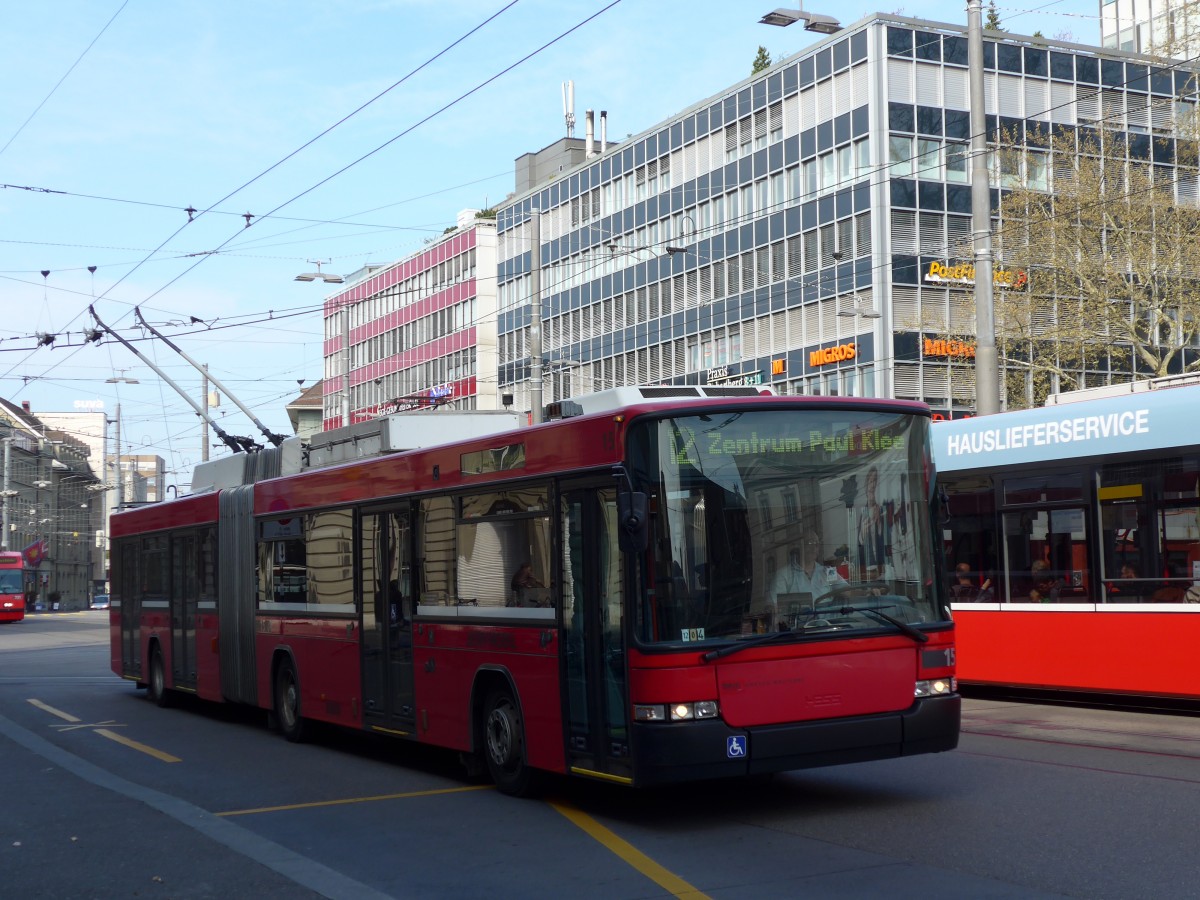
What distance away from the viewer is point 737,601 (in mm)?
9016

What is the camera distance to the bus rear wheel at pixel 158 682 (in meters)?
19.7

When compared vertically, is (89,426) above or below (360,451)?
above

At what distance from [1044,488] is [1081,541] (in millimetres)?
645

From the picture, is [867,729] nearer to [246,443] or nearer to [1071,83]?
[246,443]

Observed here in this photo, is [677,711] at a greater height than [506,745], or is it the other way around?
[677,711]

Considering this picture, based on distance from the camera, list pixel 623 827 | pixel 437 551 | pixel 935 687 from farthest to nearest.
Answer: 1. pixel 437 551
2. pixel 935 687
3. pixel 623 827

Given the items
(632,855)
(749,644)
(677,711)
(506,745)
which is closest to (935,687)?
(749,644)

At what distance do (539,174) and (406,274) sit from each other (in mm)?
13580

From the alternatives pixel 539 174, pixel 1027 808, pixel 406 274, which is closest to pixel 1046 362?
pixel 1027 808

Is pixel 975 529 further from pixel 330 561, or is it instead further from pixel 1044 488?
pixel 330 561

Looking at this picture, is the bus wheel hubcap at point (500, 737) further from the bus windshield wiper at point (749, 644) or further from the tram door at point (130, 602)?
the tram door at point (130, 602)

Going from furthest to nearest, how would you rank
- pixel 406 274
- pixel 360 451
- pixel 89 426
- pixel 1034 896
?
1. pixel 89 426
2. pixel 406 274
3. pixel 360 451
4. pixel 1034 896

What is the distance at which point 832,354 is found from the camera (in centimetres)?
4928

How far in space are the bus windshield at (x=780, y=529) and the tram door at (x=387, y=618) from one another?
3703mm
